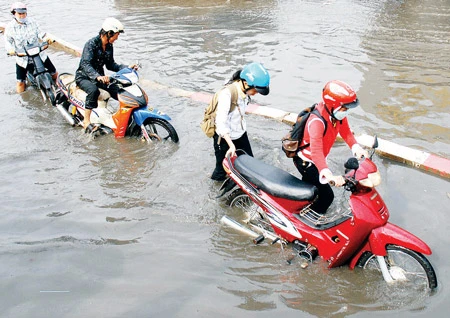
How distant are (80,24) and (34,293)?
12586 millimetres

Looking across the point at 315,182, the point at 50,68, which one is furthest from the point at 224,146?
the point at 50,68

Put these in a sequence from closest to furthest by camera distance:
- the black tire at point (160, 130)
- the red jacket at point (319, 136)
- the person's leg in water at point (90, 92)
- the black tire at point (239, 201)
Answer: the red jacket at point (319, 136)
the black tire at point (239, 201)
the black tire at point (160, 130)
the person's leg in water at point (90, 92)

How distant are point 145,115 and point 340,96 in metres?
3.66

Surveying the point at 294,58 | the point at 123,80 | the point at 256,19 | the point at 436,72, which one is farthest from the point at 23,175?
the point at 256,19

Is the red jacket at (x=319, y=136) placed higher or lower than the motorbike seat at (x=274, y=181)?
higher

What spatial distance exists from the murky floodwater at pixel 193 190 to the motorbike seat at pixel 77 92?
0.63 meters

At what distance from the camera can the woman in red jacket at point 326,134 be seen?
3.89 metres

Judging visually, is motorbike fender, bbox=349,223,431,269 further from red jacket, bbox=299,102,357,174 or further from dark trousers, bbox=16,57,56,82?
dark trousers, bbox=16,57,56,82

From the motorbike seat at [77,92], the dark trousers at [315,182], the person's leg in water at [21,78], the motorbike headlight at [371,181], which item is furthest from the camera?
the person's leg in water at [21,78]

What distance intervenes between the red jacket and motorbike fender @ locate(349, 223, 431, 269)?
739 millimetres

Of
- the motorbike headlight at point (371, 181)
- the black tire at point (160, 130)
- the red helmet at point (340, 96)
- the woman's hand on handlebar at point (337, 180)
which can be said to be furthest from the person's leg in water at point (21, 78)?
the motorbike headlight at point (371, 181)

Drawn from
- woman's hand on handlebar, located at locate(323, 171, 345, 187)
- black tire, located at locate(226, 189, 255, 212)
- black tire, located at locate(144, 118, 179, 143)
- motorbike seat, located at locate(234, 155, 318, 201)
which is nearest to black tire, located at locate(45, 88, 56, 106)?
black tire, located at locate(144, 118, 179, 143)

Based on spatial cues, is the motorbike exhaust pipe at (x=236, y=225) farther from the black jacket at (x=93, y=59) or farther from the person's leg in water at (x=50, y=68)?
the person's leg in water at (x=50, y=68)

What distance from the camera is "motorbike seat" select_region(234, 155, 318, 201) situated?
13.6 ft
